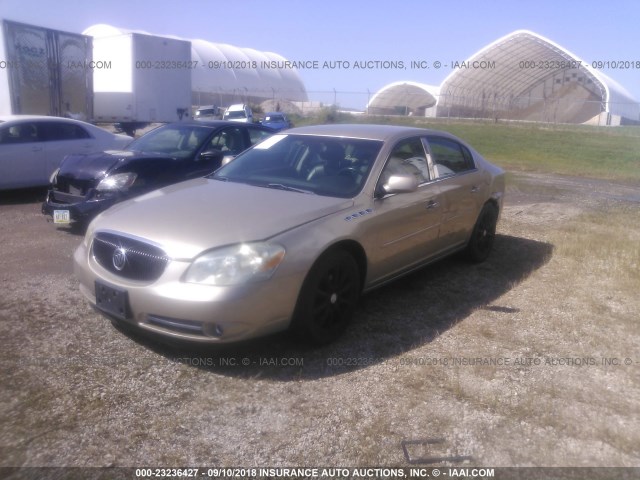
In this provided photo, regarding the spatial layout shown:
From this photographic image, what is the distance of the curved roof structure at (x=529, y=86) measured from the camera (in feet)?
166

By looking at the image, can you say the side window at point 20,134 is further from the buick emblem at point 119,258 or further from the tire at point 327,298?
the tire at point 327,298

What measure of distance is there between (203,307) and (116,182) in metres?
4.18

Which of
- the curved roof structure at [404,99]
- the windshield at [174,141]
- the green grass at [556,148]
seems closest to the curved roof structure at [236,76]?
the curved roof structure at [404,99]

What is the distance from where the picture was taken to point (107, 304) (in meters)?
3.64

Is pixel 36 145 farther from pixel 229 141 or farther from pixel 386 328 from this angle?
pixel 386 328

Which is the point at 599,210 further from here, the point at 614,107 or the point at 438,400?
the point at 614,107

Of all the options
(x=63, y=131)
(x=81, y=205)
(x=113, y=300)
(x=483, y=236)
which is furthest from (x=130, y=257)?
(x=63, y=131)

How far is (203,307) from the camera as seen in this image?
3299 mm

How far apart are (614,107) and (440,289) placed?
175ft

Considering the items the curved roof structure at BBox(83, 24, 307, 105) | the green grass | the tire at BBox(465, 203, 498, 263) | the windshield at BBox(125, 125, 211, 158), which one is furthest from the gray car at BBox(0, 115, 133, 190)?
the curved roof structure at BBox(83, 24, 307, 105)

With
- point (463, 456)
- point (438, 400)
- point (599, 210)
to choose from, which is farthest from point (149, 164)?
point (599, 210)

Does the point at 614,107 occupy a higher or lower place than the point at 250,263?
higher

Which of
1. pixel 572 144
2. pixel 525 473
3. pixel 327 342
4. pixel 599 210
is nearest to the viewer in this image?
pixel 525 473

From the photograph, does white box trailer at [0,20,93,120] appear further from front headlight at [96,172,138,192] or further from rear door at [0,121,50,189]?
front headlight at [96,172,138,192]
